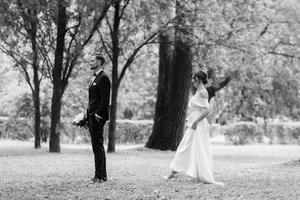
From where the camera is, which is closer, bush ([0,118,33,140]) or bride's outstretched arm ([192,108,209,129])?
bride's outstretched arm ([192,108,209,129])

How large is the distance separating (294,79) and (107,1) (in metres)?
23.3

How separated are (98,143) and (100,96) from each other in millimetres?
824

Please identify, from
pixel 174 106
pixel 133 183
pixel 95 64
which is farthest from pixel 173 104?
pixel 95 64

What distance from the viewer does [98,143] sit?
410 inches

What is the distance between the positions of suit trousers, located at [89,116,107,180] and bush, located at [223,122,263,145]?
24.9m

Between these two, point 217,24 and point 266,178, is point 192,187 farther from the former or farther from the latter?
point 217,24

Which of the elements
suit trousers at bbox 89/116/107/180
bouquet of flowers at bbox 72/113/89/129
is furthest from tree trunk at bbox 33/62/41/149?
suit trousers at bbox 89/116/107/180

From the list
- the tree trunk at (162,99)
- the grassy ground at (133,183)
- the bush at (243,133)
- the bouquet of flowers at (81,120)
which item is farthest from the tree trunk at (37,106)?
the bush at (243,133)

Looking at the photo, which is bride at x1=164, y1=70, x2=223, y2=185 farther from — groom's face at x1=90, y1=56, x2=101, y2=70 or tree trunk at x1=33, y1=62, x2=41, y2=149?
tree trunk at x1=33, y1=62, x2=41, y2=149

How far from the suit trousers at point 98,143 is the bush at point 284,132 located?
26402mm

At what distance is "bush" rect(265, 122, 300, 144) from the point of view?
35.8 m

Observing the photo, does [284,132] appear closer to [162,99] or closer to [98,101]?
[162,99]

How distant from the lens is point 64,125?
31.6 meters

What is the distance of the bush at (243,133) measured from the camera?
34969 millimetres
